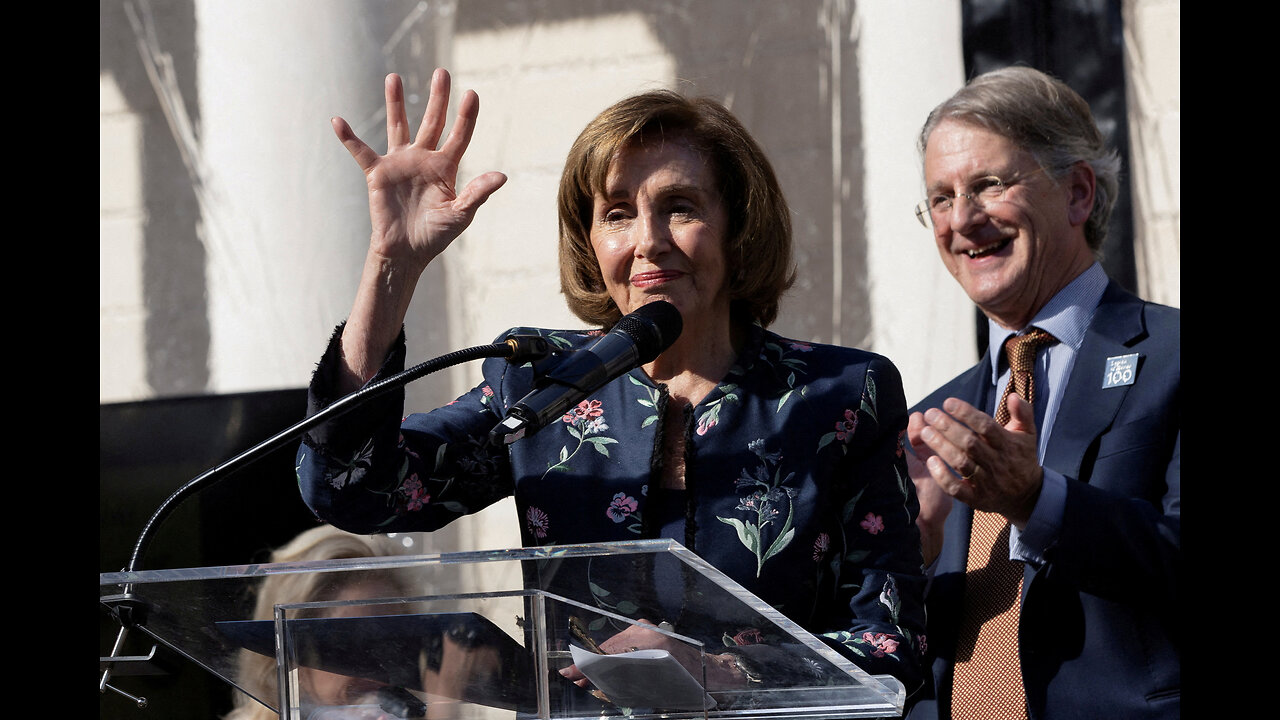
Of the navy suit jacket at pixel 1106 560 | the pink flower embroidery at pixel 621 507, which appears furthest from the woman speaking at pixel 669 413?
the navy suit jacket at pixel 1106 560

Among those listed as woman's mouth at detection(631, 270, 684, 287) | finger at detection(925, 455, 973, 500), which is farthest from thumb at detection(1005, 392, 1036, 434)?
woman's mouth at detection(631, 270, 684, 287)

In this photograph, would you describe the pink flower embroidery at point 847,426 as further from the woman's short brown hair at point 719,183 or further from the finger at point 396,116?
the finger at point 396,116

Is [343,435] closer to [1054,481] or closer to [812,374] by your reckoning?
[812,374]

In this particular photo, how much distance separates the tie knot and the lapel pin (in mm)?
151

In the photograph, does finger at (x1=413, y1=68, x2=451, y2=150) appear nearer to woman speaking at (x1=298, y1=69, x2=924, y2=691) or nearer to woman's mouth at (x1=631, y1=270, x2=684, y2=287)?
woman speaking at (x1=298, y1=69, x2=924, y2=691)

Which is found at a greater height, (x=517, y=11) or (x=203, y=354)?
(x=517, y=11)

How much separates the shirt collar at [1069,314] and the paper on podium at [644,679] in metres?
1.31

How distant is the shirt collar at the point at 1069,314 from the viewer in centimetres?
211

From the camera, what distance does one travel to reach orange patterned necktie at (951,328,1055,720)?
6.01ft

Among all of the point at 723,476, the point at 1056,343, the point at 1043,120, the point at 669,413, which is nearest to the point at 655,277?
the point at 669,413

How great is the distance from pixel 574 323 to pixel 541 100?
572 mm

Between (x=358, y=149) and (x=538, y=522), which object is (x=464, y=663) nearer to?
(x=538, y=522)
